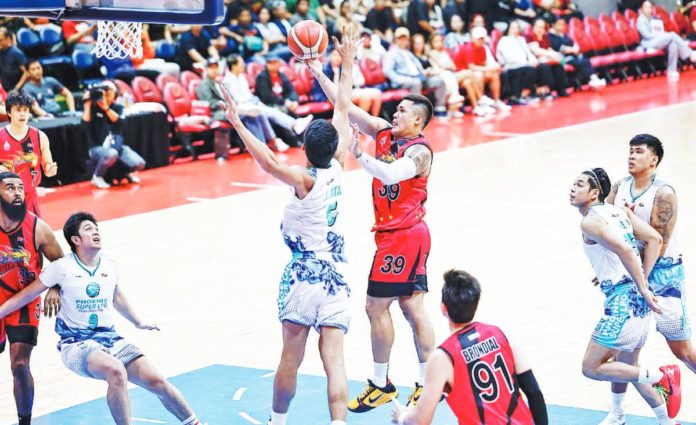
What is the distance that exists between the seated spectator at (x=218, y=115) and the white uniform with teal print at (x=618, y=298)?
452 inches

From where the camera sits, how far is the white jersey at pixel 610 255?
6.73 metres

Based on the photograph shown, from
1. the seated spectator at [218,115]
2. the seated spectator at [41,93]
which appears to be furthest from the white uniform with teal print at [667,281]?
the seated spectator at [218,115]

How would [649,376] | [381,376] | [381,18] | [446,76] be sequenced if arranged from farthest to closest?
[381,18] < [446,76] < [381,376] < [649,376]

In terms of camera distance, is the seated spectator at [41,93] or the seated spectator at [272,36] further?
the seated spectator at [272,36]

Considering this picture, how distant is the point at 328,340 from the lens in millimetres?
6824

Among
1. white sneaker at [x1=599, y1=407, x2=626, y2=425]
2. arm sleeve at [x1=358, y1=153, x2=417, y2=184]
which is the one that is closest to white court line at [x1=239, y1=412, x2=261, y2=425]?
arm sleeve at [x1=358, y1=153, x2=417, y2=184]

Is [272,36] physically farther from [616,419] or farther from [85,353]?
[616,419]

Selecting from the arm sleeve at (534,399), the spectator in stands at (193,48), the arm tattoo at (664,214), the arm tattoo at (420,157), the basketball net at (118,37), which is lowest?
the spectator in stands at (193,48)

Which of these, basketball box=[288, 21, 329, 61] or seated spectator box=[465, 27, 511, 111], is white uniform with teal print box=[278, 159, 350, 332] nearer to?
basketball box=[288, 21, 329, 61]

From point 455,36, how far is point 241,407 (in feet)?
52.5

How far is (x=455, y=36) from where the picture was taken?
2283 cm

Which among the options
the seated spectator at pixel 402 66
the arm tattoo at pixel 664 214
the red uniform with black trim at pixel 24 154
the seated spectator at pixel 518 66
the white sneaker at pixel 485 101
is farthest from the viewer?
the seated spectator at pixel 518 66

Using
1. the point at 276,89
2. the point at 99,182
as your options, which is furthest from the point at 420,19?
the point at 99,182

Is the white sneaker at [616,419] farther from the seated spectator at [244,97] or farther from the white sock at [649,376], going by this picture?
the seated spectator at [244,97]
